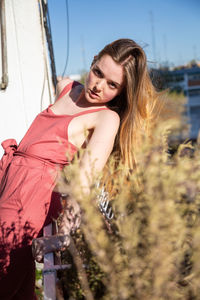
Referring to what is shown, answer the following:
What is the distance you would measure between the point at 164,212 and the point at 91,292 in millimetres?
342

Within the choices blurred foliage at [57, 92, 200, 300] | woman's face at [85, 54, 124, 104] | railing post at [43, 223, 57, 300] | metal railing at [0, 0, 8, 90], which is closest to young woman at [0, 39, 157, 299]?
woman's face at [85, 54, 124, 104]

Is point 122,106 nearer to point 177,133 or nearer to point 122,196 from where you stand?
point 177,133

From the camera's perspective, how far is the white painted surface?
10.9ft

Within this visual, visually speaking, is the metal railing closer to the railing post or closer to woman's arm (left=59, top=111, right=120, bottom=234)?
woman's arm (left=59, top=111, right=120, bottom=234)

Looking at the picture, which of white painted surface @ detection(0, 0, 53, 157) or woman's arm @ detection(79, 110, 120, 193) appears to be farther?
white painted surface @ detection(0, 0, 53, 157)

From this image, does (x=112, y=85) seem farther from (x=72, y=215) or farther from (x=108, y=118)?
(x=72, y=215)

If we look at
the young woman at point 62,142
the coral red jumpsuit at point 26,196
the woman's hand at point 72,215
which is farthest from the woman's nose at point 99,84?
the woman's hand at point 72,215

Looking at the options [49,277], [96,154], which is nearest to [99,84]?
[96,154]

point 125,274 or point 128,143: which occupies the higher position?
point 128,143

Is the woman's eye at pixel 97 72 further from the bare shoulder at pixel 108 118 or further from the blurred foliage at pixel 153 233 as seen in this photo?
the blurred foliage at pixel 153 233

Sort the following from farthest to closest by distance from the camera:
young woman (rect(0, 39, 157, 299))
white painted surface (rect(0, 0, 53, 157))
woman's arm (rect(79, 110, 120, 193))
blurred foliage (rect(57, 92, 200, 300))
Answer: white painted surface (rect(0, 0, 53, 157)) < young woman (rect(0, 39, 157, 299)) < woman's arm (rect(79, 110, 120, 193)) < blurred foliage (rect(57, 92, 200, 300))

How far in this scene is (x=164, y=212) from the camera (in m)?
0.70

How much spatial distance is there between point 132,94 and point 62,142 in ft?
1.51

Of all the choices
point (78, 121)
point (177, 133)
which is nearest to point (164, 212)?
point (177, 133)
